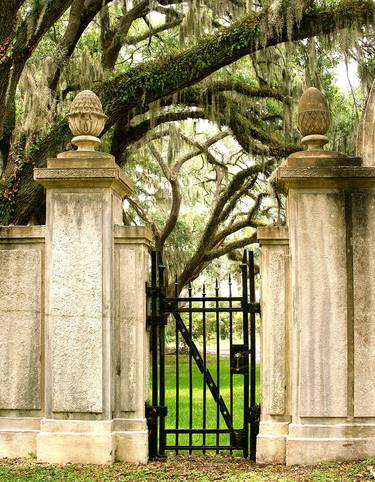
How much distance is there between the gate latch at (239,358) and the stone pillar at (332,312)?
0.48 metres

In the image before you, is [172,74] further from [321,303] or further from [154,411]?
[154,411]

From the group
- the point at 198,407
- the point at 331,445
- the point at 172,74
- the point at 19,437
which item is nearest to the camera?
the point at 331,445

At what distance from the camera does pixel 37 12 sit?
8797 mm

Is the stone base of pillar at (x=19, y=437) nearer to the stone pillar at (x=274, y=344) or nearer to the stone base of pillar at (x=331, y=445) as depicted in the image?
the stone pillar at (x=274, y=344)

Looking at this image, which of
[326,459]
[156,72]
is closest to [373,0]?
[156,72]

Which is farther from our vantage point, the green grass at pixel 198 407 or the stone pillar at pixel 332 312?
the green grass at pixel 198 407

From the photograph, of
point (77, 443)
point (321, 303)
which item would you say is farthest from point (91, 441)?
Answer: point (321, 303)

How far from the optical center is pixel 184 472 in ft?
18.9

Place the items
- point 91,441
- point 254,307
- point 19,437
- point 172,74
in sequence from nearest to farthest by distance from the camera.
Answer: point 91,441 → point 19,437 → point 254,307 → point 172,74

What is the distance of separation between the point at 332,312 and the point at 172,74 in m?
4.78

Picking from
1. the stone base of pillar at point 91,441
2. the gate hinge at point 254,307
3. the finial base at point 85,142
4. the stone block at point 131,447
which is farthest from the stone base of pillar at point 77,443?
the finial base at point 85,142

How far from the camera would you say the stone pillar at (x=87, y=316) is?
19.4ft

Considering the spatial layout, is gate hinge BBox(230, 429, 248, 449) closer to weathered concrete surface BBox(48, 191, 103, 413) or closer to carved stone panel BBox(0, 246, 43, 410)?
weathered concrete surface BBox(48, 191, 103, 413)

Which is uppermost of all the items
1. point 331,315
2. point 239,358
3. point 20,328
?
point 331,315
